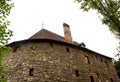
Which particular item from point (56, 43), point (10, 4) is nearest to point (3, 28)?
point (10, 4)

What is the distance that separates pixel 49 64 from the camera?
16000mm

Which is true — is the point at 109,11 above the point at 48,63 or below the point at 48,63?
above

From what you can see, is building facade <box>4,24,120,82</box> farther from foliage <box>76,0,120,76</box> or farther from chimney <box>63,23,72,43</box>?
foliage <box>76,0,120,76</box>

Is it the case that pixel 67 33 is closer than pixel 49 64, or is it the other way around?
pixel 49 64

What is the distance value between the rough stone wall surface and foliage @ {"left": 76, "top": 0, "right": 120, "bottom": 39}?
6.72 m

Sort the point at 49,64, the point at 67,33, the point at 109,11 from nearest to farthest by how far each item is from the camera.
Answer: the point at 109,11
the point at 49,64
the point at 67,33

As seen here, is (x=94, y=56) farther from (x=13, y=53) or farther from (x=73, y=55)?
(x=13, y=53)

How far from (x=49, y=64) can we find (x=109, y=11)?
25.5 ft

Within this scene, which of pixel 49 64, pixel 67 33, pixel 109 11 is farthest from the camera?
pixel 67 33

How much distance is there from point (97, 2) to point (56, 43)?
25.2 ft

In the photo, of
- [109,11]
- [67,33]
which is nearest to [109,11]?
[109,11]

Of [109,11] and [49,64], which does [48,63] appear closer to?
[49,64]

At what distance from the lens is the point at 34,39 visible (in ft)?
55.6

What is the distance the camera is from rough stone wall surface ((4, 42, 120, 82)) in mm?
15359
